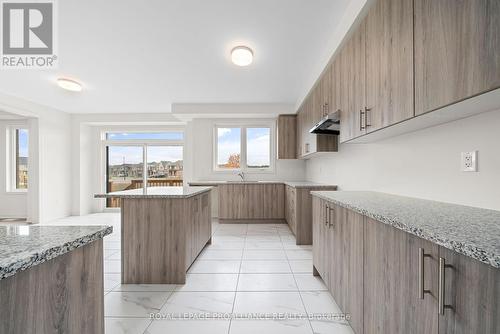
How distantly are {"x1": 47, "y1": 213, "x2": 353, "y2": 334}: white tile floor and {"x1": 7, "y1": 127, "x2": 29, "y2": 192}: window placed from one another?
4.46 m

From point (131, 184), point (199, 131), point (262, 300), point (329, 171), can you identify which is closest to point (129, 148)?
point (131, 184)

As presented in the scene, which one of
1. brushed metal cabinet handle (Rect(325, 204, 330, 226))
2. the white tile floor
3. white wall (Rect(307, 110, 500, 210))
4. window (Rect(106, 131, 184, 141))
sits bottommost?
the white tile floor

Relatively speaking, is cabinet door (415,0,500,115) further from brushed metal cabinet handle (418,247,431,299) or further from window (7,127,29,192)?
window (7,127,29,192)

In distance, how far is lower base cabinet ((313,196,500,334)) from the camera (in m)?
0.68

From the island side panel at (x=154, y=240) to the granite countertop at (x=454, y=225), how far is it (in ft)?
5.43

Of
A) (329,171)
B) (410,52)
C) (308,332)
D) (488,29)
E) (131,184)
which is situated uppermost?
(410,52)

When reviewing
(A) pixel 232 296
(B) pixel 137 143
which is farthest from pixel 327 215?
(B) pixel 137 143

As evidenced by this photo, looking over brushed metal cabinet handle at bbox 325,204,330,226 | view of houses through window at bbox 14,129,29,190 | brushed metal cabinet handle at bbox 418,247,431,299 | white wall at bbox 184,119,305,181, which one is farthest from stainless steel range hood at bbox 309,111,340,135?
view of houses through window at bbox 14,129,29,190

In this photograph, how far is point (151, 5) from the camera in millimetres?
2195

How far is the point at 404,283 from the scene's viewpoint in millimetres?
1007

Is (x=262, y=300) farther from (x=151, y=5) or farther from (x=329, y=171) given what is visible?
(x=151, y=5)

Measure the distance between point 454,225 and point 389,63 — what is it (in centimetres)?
107

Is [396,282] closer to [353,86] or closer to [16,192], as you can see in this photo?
[353,86]

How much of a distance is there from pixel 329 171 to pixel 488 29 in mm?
3000
